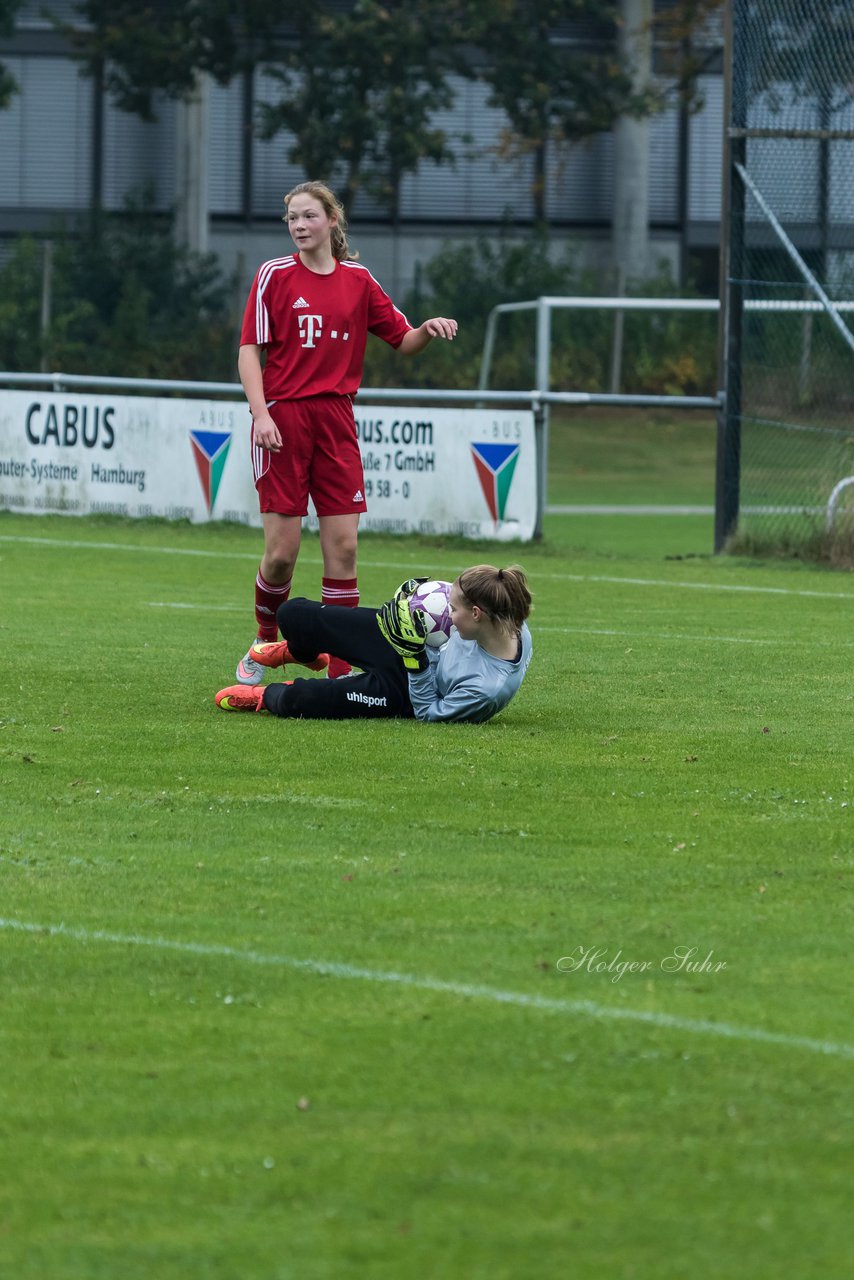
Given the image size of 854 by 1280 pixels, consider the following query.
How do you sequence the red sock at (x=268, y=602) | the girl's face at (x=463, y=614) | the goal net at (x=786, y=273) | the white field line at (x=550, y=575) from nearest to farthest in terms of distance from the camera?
the girl's face at (x=463, y=614)
the red sock at (x=268, y=602)
the white field line at (x=550, y=575)
the goal net at (x=786, y=273)

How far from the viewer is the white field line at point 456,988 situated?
416 cm

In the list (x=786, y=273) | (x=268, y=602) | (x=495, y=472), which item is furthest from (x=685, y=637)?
(x=786, y=273)

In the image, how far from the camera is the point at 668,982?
178 inches

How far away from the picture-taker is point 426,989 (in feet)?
14.7

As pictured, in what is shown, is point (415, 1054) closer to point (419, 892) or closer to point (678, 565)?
point (419, 892)

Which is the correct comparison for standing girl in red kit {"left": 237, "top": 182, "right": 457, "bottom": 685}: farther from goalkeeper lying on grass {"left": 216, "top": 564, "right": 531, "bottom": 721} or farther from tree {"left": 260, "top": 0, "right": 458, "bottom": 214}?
tree {"left": 260, "top": 0, "right": 458, "bottom": 214}

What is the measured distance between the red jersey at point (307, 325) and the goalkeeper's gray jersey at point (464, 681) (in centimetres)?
161

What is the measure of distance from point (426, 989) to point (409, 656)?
11.3 ft

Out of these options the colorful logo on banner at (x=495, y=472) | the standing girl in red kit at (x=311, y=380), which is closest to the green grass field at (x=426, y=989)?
the standing girl in red kit at (x=311, y=380)

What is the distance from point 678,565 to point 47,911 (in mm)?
11159

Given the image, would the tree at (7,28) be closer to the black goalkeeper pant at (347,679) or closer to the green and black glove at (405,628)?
the black goalkeeper pant at (347,679)

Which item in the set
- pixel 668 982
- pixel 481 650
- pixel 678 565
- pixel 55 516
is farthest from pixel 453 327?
pixel 55 516

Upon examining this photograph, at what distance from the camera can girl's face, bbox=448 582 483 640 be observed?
754 cm

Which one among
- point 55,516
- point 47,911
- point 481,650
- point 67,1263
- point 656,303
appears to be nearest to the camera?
point 67,1263
